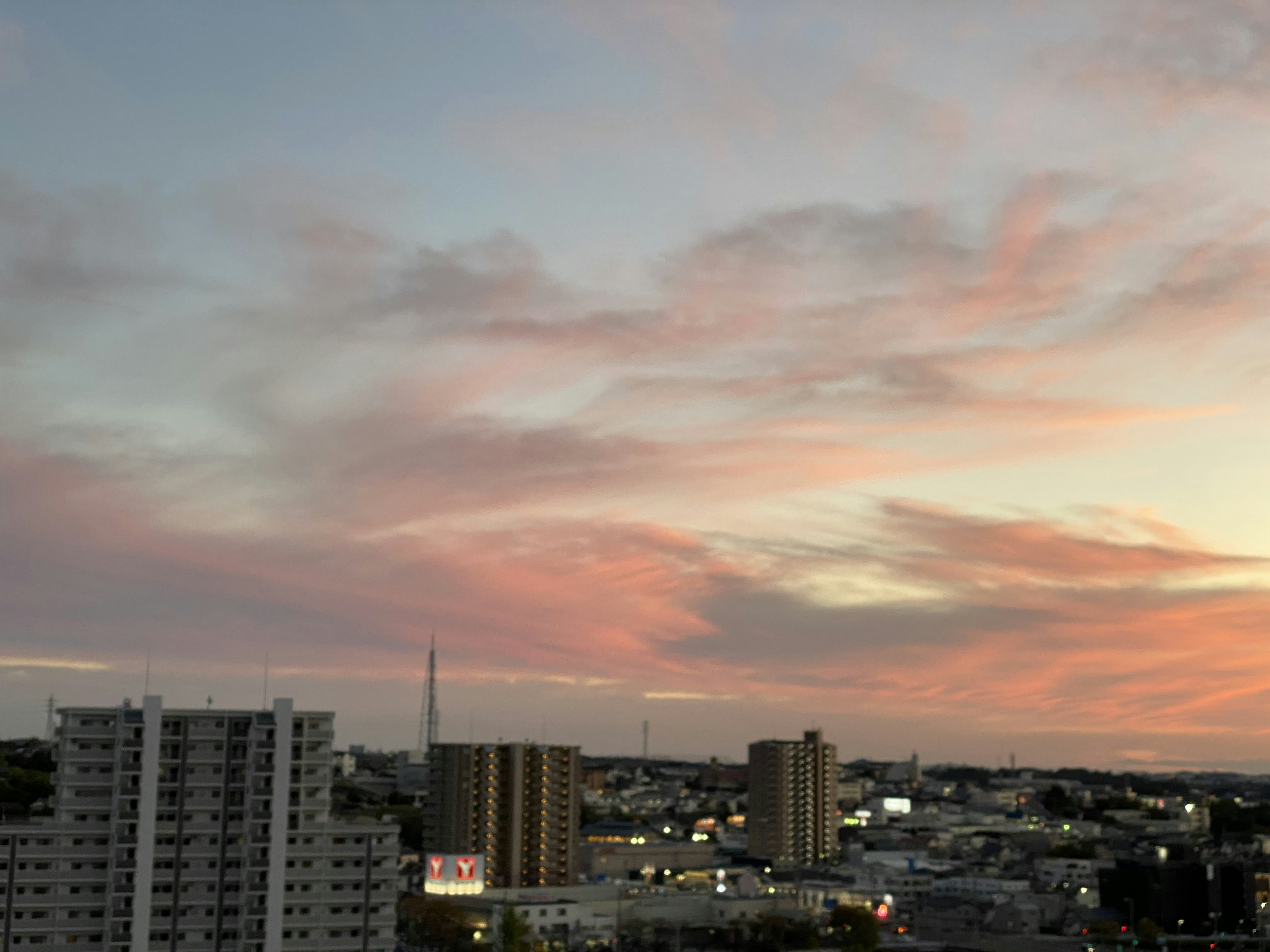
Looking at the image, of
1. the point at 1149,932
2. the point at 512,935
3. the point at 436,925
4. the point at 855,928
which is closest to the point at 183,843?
the point at 512,935

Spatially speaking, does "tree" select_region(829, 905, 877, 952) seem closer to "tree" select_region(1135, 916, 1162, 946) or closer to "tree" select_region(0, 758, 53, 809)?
"tree" select_region(1135, 916, 1162, 946)

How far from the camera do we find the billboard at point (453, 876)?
73438 mm

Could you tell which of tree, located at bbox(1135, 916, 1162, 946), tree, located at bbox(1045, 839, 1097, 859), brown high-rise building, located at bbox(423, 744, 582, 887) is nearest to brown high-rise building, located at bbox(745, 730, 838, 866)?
tree, located at bbox(1045, 839, 1097, 859)

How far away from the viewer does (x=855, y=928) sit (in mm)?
68562

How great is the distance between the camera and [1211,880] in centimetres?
7975

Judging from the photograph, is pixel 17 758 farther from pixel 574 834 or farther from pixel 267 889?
pixel 267 889

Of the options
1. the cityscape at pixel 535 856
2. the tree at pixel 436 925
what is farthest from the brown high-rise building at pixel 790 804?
the tree at pixel 436 925

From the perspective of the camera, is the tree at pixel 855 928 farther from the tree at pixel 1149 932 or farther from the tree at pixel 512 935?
the tree at pixel 512 935

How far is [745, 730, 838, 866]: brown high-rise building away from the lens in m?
119

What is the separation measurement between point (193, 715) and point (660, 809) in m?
130

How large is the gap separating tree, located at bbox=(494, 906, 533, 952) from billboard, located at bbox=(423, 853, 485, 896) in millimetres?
10514

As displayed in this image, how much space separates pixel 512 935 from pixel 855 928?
17.6 meters

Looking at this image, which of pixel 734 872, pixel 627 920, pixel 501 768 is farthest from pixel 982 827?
pixel 627 920

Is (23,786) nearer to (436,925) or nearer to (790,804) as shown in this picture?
(436,925)
